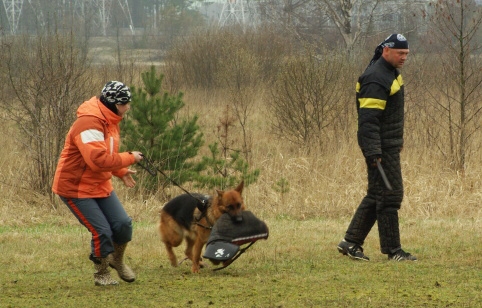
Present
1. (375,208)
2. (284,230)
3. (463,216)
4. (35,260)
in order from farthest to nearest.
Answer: (463,216) → (284,230) → (35,260) → (375,208)

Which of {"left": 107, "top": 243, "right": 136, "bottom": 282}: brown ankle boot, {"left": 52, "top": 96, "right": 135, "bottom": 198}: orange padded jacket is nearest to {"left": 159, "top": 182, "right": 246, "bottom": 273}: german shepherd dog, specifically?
{"left": 107, "top": 243, "right": 136, "bottom": 282}: brown ankle boot

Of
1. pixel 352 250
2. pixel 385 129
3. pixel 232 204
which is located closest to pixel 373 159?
pixel 385 129

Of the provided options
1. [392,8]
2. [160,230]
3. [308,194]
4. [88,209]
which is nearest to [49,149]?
[308,194]

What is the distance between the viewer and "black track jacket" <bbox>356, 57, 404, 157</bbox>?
7227 mm

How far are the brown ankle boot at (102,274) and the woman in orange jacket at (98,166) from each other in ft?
0.09

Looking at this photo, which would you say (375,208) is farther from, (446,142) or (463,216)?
(446,142)

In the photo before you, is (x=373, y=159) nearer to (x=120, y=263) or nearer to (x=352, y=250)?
(x=352, y=250)

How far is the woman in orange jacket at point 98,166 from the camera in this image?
620cm

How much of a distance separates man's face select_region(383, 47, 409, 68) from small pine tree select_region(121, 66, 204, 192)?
570 cm

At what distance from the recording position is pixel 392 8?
29.7 m

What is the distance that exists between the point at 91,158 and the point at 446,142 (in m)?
10.3

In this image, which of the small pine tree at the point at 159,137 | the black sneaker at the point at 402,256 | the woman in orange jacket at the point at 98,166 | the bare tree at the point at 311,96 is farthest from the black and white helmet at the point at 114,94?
the bare tree at the point at 311,96

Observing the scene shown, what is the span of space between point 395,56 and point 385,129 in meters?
0.71

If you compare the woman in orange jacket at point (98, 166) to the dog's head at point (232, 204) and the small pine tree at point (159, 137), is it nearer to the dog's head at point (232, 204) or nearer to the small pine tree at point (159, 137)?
the dog's head at point (232, 204)
